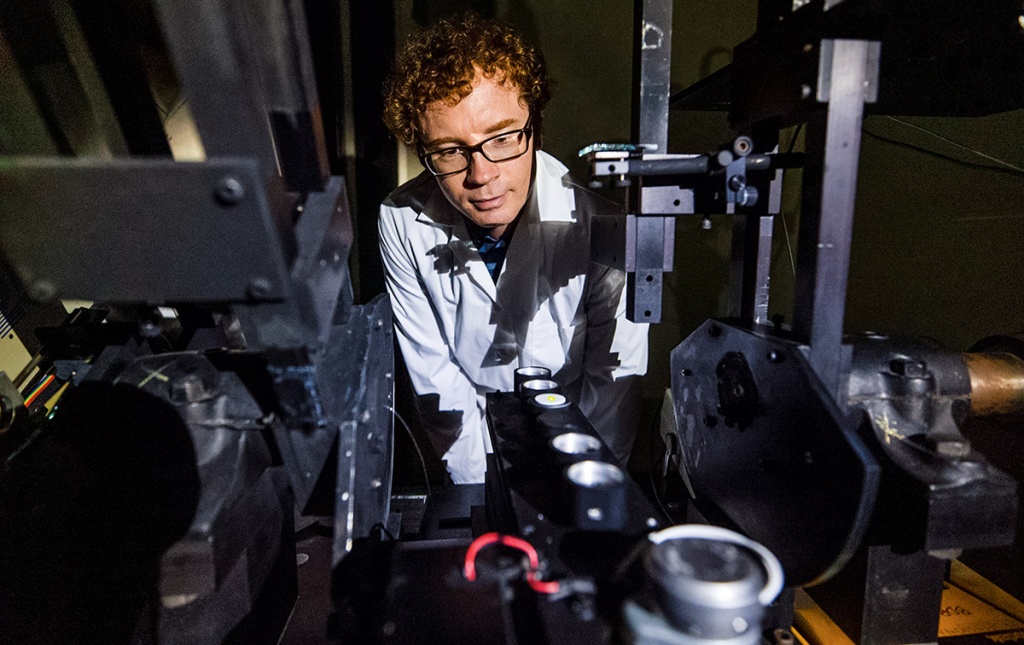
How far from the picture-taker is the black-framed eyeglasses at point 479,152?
1124 mm

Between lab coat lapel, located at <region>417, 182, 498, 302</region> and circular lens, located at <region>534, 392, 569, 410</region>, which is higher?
lab coat lapel, located at <region>417, 182, 498, 302</region>

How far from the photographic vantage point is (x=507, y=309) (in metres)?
1.46

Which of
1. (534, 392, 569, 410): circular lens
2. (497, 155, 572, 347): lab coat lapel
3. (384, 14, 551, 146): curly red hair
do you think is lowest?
(534, 392, 569, 410): circular lens

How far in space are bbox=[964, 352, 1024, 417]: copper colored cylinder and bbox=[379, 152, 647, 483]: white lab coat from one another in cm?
79

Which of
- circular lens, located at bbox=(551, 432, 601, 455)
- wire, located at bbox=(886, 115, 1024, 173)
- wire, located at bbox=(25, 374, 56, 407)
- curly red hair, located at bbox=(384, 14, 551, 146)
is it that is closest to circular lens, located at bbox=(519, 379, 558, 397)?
circular lens, located at bbox=(551, 432, 601, 455)

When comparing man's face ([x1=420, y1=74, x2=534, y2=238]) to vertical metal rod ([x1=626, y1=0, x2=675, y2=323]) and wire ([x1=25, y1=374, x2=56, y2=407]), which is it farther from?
wire ([x1=25, y1=374, x2=56, y2=407])

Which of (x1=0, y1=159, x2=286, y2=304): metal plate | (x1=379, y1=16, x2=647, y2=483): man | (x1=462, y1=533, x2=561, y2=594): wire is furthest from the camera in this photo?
(x1=379, y1=16, x2=647, y2=483): man

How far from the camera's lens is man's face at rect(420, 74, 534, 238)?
110 cm

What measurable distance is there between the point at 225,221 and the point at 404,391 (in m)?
1.69

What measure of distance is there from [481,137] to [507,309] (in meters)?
0.51

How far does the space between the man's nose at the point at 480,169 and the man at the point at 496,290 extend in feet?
0.22

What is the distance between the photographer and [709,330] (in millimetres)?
817

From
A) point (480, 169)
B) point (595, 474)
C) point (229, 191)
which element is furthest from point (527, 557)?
point (480, 169)

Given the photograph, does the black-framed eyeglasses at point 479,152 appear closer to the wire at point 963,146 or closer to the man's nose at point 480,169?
the man's nose at point 480,169
